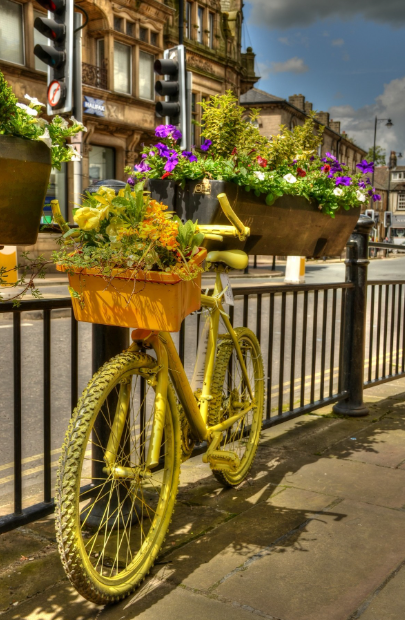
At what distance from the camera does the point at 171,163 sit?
9.87 feet

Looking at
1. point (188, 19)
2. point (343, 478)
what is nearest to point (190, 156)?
point (343, 478)

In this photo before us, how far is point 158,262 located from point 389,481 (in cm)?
224

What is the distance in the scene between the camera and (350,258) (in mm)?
5051

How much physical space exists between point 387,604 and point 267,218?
6.14 ft

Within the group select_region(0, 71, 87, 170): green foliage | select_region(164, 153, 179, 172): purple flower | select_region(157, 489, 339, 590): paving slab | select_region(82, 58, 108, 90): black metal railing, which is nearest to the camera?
select_region(0, 71, 87, 170): green foliage

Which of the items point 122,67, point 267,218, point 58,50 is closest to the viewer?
point 267,218

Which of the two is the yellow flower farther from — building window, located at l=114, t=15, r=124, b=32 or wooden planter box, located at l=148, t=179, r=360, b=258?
building window, located at l=114, t=15, r=124, b=32

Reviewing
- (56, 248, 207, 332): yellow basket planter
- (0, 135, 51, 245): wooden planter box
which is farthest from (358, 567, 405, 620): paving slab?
(0, 135, 51, 245): wooden planter box

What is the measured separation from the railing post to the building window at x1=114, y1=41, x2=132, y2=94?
2232cm

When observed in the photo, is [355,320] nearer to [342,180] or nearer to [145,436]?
[342,180]

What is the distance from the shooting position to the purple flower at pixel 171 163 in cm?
300

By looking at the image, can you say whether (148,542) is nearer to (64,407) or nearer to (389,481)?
(389,481)

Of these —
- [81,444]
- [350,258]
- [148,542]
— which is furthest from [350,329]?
[81,444]

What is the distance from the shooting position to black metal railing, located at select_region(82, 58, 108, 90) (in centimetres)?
2367
